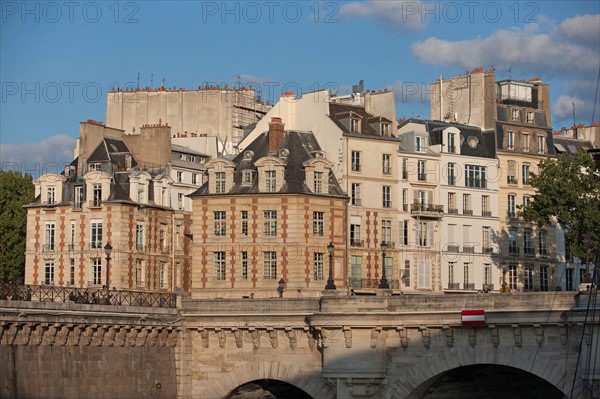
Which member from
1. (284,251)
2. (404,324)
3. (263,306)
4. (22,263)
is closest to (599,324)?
(404,324)

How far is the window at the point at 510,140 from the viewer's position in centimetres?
8406

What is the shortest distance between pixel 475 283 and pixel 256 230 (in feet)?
47.8

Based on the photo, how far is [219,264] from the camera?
75.1 metres

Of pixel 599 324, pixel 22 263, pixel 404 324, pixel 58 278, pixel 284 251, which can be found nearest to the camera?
pixel 599 324

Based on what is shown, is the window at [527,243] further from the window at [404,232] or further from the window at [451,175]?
the window at [404,232]

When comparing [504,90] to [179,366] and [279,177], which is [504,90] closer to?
[279,177]

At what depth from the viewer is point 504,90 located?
285 feet

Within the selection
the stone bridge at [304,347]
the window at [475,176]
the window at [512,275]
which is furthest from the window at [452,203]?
the stone bridge at [304,347]

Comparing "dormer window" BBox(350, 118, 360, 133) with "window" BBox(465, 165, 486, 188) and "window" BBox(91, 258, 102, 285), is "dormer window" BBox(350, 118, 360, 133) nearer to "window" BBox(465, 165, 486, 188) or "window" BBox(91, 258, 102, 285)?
"window" BBox(465, 165, 486, 188)

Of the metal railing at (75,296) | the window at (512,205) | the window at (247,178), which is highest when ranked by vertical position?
the window at (247,178)

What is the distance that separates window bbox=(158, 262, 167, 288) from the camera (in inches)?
3182

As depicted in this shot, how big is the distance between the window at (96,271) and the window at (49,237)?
3.06 m

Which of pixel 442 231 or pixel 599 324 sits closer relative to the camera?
pixel 599 324

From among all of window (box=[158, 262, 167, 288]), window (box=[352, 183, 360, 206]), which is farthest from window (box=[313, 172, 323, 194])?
window (box=[158, 262, 167, 288])
